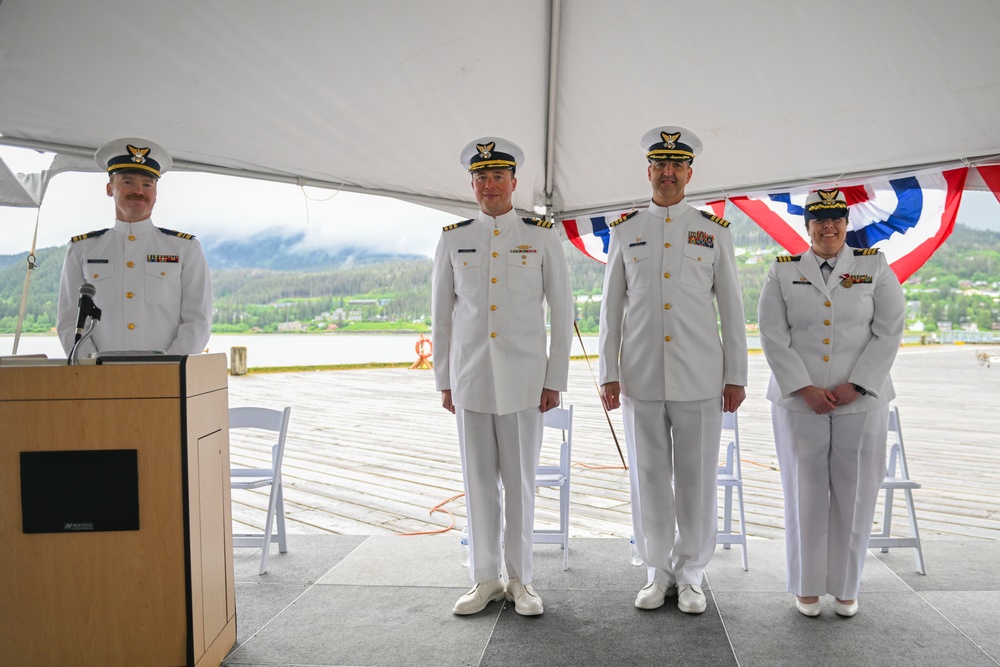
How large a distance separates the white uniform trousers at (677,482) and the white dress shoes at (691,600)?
3 centimetres

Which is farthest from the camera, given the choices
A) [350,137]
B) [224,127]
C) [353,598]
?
[350,137]

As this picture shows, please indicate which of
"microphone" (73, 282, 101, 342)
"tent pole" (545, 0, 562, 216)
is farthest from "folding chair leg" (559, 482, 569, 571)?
"microphone" (73, 282, 101, 342)

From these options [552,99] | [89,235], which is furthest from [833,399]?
[89,235]

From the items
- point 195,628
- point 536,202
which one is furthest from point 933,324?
point 195,628

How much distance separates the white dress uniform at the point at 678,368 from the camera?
2.85 metres

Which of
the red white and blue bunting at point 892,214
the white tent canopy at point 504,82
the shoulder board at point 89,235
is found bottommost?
the shoulder board at point 89,235

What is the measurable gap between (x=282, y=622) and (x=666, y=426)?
1728 mm

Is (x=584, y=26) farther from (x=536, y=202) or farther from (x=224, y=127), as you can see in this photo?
(x=224, y=127)

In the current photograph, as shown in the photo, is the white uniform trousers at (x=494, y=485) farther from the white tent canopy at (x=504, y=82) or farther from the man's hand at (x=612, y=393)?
the white tent canopy at (x=504, y=82)

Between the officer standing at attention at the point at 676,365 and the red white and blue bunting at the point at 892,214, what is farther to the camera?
the red white and blue bunting at the point at 892,214

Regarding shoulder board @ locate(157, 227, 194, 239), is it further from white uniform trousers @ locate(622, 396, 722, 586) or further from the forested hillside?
the forested hillside

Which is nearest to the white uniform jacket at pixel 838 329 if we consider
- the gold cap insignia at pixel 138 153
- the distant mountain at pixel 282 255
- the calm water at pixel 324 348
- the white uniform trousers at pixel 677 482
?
the white uniform trousers at pixel 677 482

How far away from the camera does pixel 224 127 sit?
131 inches

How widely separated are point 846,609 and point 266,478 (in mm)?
2664
